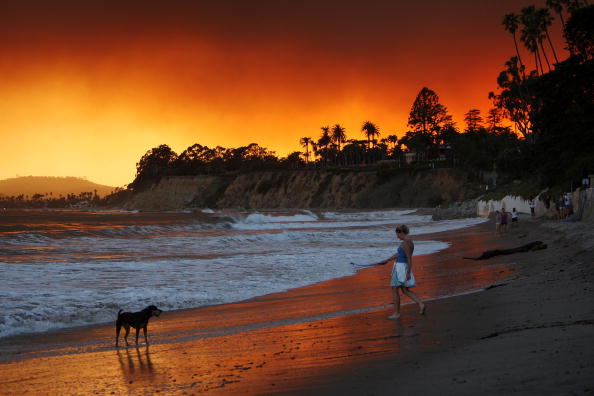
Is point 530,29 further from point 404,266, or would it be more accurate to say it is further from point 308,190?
point 308,190

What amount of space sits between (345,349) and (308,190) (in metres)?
129

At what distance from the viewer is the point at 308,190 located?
5330 inches

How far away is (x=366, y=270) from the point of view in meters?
16.2

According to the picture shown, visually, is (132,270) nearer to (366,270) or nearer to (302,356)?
(366,270)

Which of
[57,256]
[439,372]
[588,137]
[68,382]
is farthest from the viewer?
[588,137]

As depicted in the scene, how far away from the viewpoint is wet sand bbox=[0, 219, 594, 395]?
450 cm

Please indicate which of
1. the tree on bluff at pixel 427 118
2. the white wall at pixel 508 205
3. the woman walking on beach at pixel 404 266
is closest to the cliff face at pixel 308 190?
the tree on bluff at pixel 427 118

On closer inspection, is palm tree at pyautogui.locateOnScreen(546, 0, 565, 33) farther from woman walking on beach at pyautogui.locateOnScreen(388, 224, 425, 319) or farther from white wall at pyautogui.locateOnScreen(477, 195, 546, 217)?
woman walking on beach at pyautogui.locateOnScreen(388, 224, 425, 319)

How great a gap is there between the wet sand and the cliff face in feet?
319

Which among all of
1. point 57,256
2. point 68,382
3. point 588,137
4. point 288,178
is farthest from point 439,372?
point 288,178

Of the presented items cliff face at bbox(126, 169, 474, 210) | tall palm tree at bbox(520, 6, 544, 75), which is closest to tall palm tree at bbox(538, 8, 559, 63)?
tall palm tree at bbox(520, 6, 544, 75)

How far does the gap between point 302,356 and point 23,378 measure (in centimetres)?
273

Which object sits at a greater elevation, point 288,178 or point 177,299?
point 288,178

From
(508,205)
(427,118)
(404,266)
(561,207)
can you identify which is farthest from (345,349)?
(427,118)
